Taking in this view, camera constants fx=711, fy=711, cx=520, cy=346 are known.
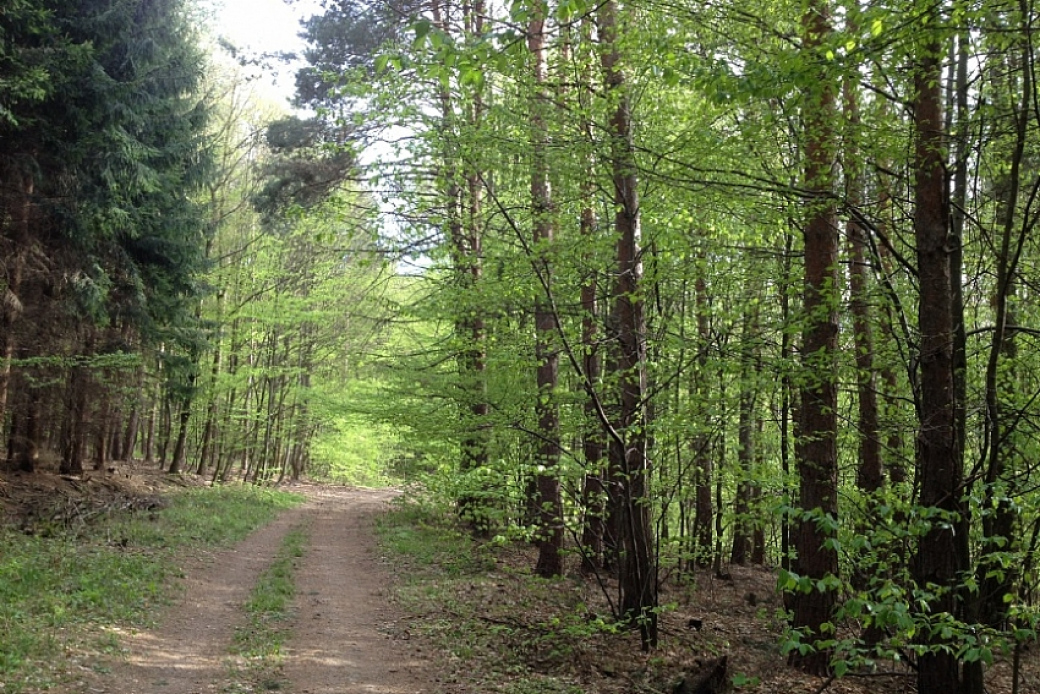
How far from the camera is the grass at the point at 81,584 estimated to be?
22.2 ft

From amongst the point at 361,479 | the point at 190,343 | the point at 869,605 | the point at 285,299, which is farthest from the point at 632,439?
the point at 361,479

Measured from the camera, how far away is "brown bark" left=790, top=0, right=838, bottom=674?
6.80 m

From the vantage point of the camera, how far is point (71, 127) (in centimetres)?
1376

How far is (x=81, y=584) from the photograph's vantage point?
928cm

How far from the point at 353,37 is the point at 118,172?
538cm

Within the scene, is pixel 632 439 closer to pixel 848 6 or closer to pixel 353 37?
pixel 848 6

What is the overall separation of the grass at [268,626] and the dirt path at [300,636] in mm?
137

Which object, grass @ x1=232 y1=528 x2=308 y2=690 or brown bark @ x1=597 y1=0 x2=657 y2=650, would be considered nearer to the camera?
grass @ x1=232 y1=528 x2=308 y2=690

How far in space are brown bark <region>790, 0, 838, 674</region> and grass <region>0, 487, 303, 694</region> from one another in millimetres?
7364

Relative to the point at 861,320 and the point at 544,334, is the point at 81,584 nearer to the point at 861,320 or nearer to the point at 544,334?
the point at 544,334

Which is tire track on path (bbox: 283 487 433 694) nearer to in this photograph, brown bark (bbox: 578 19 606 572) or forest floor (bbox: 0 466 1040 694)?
forest floor (bbox: 0 466 1040 694)

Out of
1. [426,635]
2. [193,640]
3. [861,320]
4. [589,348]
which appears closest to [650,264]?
[589,348]

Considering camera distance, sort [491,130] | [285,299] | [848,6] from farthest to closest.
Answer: [285,299], [491,130], [848,6]

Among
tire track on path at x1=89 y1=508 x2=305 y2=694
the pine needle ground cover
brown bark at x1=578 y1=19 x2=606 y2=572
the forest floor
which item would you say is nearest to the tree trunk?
brown bark at x1=578 y1=19 x2=606 y2=572
